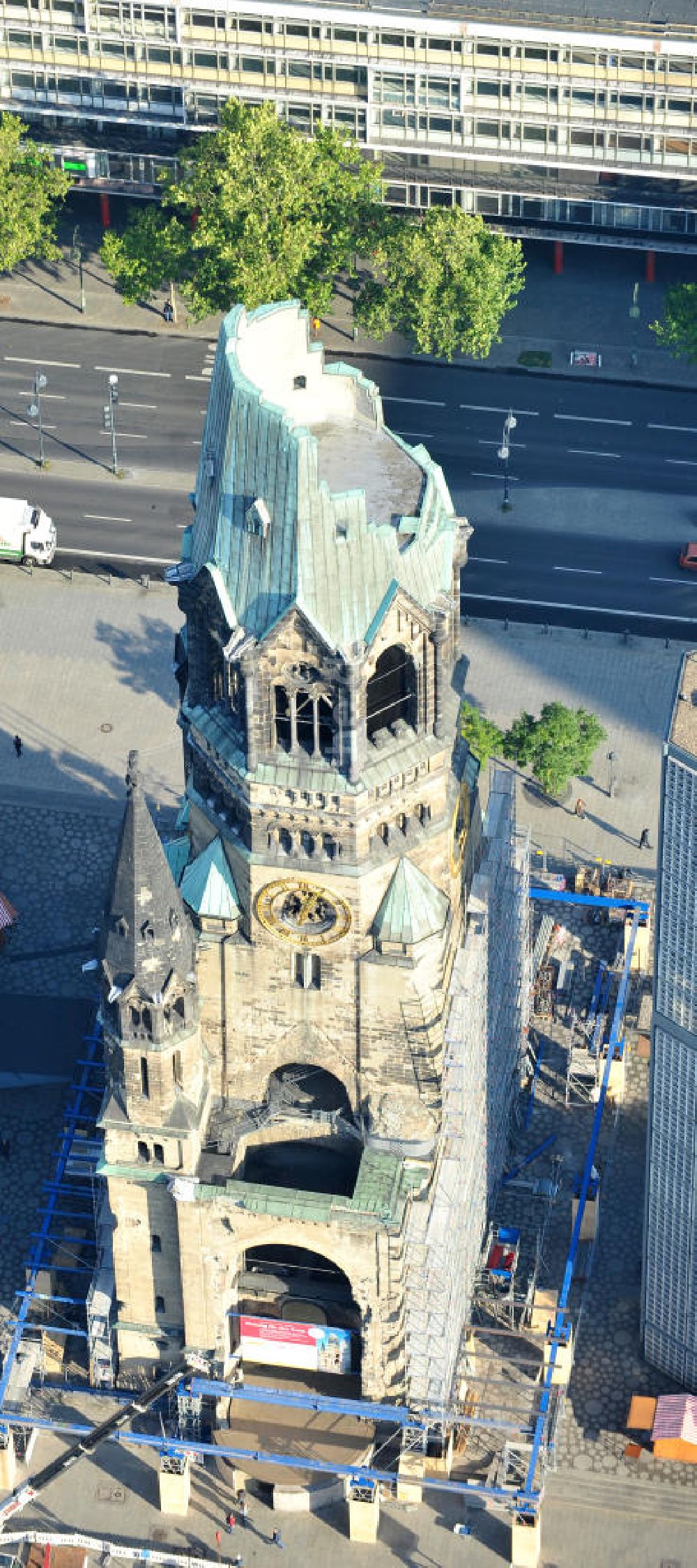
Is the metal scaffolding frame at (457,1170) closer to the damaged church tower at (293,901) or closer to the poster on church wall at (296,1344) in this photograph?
the damaged church tower at (293,901)

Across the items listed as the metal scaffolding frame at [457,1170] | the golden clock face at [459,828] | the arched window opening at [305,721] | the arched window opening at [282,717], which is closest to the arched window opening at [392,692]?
the arched window opening at [305,721]

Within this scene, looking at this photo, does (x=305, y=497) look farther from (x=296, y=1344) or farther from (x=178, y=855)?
(x=296, y=1344)

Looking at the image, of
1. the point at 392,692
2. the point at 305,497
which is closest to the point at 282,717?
the point at 392,692

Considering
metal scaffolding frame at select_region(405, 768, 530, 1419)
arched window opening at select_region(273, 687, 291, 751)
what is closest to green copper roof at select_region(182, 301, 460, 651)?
arched window opening at select_region(273, 687, 291, 751)

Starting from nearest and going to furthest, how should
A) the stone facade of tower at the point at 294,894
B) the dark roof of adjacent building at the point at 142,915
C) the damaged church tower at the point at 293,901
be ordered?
the stone facade of tower at the point at 294,894
the damaged church tower at the point at 293,901
the dark roof of adjacent building at the point at 142,915

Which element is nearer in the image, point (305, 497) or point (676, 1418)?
point (305, 497)

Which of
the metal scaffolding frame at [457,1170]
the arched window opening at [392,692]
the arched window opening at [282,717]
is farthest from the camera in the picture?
the metal scaffolding frame at [457,1170]

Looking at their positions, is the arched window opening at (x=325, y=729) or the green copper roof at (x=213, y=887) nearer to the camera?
the arched window opening at (x=325, y=729)

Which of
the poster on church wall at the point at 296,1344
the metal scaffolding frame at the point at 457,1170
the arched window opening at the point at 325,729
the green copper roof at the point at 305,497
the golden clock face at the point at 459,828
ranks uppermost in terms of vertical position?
the green copper roof at the point at 305,497
